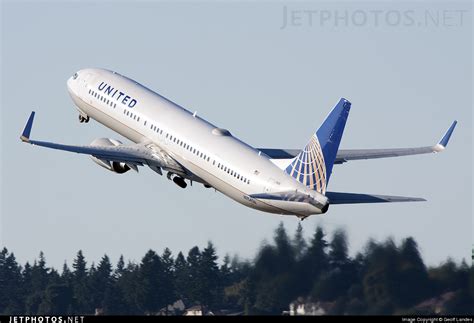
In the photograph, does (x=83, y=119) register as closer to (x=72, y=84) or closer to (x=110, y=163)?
(x=72, y=84)

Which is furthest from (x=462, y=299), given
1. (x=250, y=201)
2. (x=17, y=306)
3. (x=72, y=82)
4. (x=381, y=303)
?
(x=72, y=82)

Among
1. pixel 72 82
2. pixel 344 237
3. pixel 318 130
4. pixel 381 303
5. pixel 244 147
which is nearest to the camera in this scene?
pixel 381 303

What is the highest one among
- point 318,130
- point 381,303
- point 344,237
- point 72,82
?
point 72,82

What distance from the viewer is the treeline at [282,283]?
73812 millimetres

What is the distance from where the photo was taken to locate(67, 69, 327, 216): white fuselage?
87.4 m

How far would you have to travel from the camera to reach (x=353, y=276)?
249 feet

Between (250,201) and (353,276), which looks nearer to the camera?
(353,276)

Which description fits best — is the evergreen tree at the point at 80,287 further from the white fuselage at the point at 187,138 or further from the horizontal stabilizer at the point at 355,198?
the horizontal stabilizer at the point at 355,198

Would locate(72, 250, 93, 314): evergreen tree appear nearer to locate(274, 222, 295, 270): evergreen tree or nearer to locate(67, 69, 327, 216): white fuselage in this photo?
locate(67, 69, 327, 216): white fuselage

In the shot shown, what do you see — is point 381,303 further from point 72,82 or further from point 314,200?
point 72,82

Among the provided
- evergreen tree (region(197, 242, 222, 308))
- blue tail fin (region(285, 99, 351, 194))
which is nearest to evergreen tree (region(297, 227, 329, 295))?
blue tail fin (region(285, 99, 351, 194))

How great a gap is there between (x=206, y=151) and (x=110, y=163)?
36.2 ft

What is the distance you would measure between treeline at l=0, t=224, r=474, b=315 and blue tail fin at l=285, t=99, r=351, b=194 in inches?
218

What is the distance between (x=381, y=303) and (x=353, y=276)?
3.62 m
